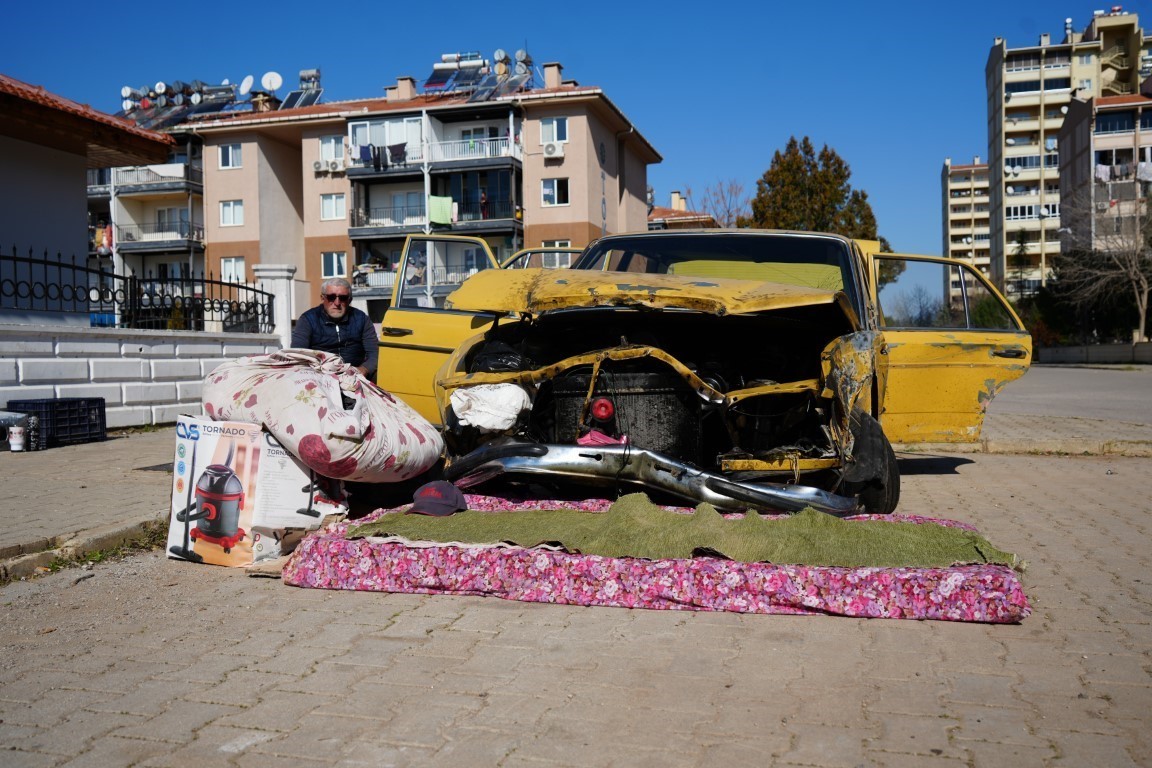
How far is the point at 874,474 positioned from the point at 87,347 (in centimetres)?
1039

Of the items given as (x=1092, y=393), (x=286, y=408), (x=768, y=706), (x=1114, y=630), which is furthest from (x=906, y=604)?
(x=1092, y=393)

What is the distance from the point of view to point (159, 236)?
56.2 metres

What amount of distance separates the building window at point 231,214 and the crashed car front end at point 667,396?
51692 mm

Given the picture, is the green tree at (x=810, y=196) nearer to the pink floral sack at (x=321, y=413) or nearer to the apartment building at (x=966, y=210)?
the pink floral sack at (x=321, y=413)

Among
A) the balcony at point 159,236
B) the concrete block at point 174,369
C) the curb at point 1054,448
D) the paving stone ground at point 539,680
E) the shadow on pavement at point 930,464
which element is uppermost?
the balcony at point 159,236

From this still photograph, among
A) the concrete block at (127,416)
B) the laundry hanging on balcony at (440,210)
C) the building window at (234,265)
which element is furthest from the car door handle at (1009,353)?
the building window at (234,265)

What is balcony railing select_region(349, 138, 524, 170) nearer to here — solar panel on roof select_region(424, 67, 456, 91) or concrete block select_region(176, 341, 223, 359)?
solar panel on roof select_region(424, 67, 456, 91)

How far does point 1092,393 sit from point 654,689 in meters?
21.5

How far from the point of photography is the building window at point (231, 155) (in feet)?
175

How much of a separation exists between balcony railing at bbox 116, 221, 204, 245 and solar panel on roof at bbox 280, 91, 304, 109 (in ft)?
27.7

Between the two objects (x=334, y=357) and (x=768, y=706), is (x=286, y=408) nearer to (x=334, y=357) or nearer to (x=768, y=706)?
(x=334, y=357)

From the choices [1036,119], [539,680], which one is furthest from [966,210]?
[539,680]

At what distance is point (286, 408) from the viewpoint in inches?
197

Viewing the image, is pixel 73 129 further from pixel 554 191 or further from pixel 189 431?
pixel 554 191
